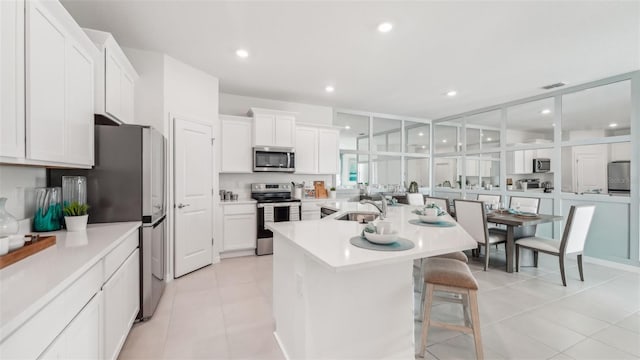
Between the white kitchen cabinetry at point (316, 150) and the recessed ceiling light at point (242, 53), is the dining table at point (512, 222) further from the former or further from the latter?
the recessed ceiling light at point (242, 53)

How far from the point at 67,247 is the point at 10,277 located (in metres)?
0.46

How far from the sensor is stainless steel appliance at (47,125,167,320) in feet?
7.27

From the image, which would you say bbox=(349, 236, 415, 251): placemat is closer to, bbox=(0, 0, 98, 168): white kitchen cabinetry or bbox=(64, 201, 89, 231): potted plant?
bbox=(0, 0, 98, 168): white kitchen cabinetry

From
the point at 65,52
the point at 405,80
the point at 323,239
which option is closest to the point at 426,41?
the point at 405,80

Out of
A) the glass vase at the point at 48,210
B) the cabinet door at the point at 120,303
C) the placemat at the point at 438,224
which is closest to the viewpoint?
the cabinet door at the point at 120,303

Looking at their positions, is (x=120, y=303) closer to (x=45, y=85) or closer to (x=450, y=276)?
(x=45, y=85)

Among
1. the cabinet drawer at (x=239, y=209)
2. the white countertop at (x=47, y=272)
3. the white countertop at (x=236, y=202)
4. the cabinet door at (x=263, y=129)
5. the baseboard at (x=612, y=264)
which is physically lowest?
the baseboard at (x=612, y=264)

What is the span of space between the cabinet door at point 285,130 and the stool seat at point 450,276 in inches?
131

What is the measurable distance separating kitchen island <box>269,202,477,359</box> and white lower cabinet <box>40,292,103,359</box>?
42.2 inches

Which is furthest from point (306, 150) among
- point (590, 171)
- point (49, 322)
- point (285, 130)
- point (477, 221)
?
point (590, 171)

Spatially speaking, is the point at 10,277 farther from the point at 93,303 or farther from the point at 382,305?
the point at 382,305

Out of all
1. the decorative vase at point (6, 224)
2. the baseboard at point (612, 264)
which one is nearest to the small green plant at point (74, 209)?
the decorative vase at point (6, 224)

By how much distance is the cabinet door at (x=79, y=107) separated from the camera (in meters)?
1.81

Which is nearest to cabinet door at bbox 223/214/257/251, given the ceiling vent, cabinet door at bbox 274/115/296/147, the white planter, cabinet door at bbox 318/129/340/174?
cabinet door at bbox 274/115/296/147
